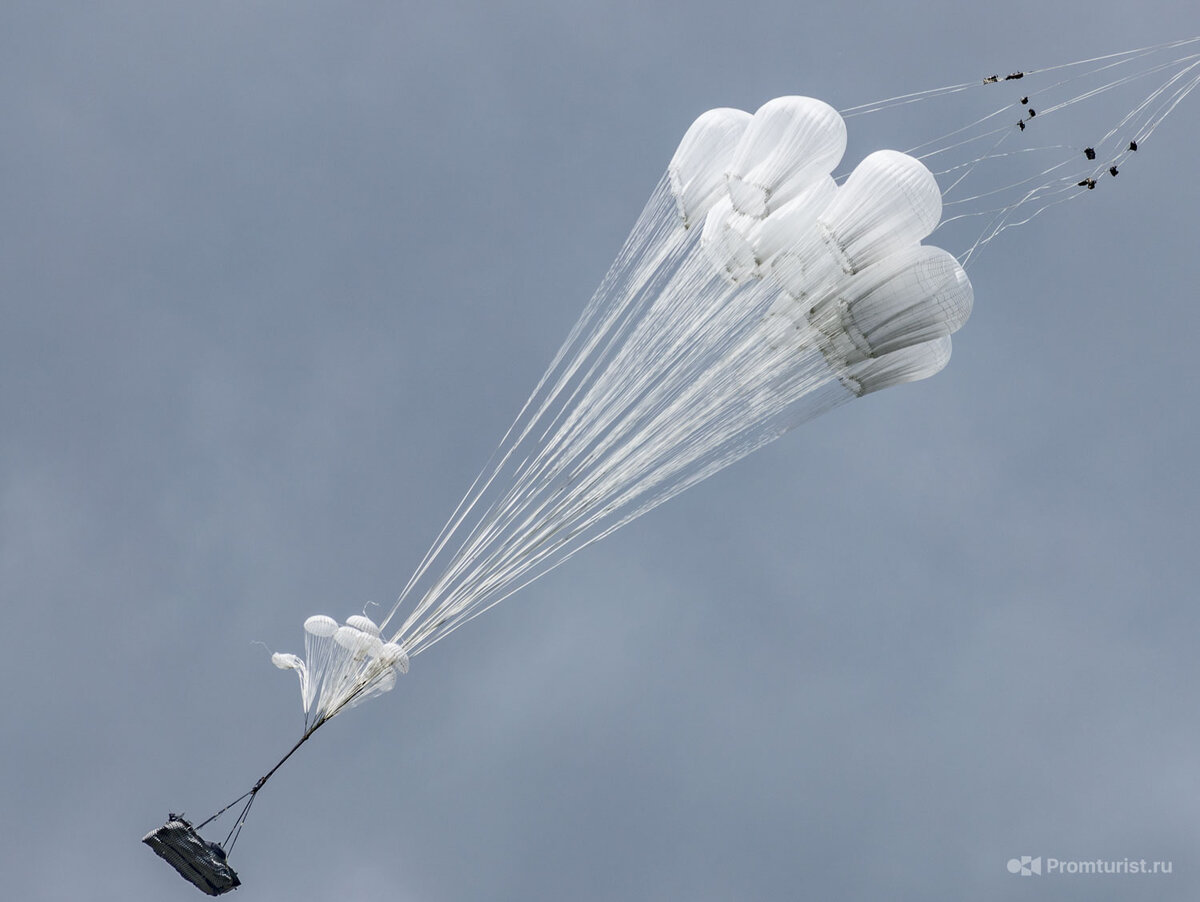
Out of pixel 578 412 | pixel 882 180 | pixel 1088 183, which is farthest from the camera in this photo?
pixel 578 412

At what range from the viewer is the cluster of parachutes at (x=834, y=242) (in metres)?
26.8

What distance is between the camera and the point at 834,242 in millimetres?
27062

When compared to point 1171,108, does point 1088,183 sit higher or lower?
lower

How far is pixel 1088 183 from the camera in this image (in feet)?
79.4

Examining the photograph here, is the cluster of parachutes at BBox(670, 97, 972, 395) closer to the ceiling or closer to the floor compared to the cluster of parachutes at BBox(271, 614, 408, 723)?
closer to the ceiling

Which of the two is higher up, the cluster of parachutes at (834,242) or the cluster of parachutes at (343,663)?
the cluster of parachutes at (834,242)

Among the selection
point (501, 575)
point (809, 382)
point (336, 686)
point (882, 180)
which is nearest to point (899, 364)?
point (809, 382)

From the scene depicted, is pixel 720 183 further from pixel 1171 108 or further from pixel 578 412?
pixel 1171 108

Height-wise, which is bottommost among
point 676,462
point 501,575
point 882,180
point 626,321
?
point 501,575

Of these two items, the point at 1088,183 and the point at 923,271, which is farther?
the point at 923,271

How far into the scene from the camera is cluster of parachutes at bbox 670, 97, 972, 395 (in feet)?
87.8

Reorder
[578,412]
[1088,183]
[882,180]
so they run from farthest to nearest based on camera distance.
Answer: [578,412] < [882,180] < [1088,183]

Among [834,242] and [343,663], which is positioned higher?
[834,242]

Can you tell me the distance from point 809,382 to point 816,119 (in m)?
5.22
